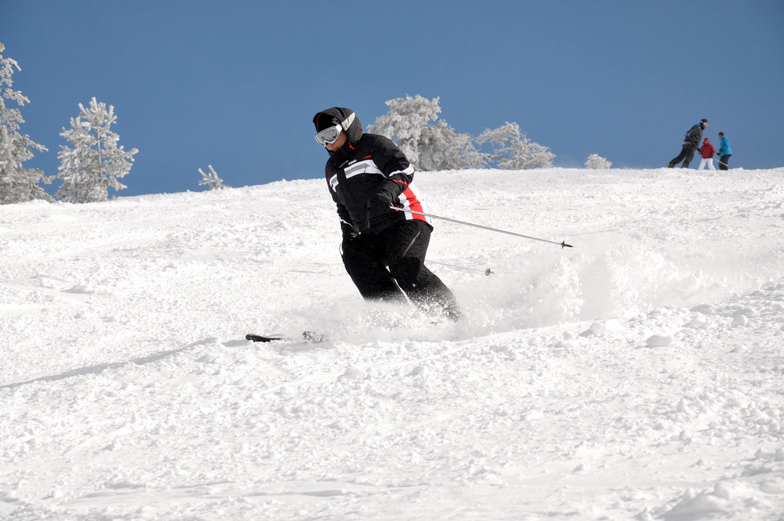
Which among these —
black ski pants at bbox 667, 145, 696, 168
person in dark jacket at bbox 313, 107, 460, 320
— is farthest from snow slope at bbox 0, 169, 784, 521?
black ski pants at bbox 667, 145, 696, 168

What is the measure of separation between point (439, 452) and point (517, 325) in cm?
203

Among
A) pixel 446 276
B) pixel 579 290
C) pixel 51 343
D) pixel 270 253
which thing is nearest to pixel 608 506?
pixel 579 290

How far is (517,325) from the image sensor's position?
392cm

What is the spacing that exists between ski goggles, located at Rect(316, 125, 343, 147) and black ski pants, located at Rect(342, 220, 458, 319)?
31.1 inches

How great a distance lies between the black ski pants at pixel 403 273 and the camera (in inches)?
163

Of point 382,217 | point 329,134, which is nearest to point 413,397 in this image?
point 382,217

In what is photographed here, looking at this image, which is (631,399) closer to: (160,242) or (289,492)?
(289,492)

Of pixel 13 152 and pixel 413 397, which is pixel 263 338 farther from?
pixel 13 152

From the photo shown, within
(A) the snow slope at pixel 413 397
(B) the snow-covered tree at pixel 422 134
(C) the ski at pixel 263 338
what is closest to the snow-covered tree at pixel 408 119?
(B) the snow-covered tree at pixel 422 134

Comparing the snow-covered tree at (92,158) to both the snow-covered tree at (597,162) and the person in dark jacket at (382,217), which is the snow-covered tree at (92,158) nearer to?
the person in dark jacket at (382,217)

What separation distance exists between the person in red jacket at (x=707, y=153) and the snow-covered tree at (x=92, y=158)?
22.7 m

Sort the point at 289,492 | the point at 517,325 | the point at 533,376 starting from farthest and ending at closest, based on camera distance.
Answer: the point at 517,325 → the point at 533,376 → the point at 289,492

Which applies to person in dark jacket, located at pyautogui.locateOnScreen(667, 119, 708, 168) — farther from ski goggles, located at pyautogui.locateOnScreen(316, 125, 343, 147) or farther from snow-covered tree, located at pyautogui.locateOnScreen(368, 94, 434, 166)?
ski goggles, located at pyautogui.locateOnScreen(316, 125, 343, 147)

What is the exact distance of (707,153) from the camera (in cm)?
1870
